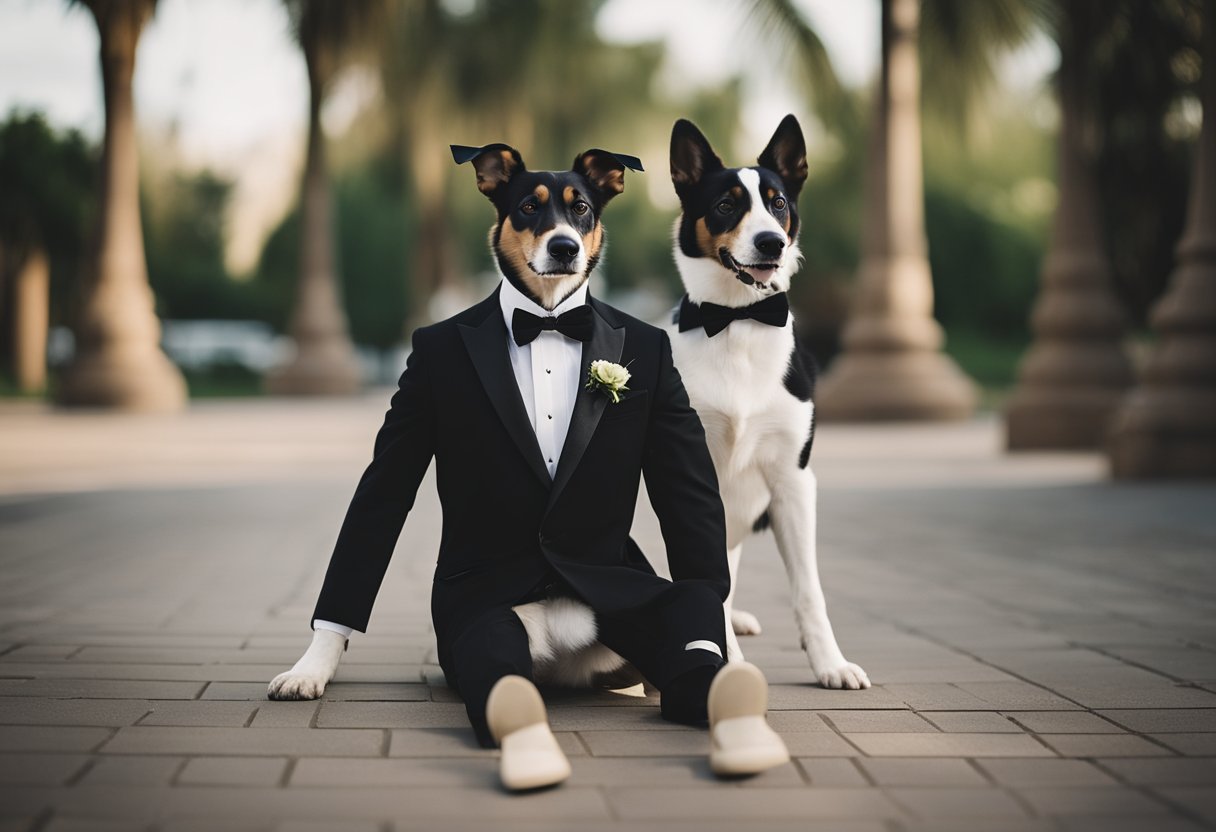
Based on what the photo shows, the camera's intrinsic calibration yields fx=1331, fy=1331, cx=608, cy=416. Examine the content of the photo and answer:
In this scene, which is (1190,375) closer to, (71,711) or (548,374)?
(548,374)

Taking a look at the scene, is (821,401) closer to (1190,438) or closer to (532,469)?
(1190,438)

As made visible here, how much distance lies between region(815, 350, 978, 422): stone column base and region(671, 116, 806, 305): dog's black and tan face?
14.2 metres

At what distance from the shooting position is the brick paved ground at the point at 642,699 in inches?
114

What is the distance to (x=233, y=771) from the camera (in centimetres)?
312

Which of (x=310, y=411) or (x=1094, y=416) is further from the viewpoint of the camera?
(x=310, y=411)

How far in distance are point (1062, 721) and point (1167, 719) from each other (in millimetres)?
304

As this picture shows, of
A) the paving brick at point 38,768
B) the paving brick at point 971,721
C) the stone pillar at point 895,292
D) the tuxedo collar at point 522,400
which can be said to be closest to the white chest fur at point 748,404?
the tuxedo collar at point 522,400

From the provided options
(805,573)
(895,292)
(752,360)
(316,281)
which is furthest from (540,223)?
(316,281)

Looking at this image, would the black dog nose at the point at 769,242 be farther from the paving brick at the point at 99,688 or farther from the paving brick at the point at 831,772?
the paving brick at the point at 99,688

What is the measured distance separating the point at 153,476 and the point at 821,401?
10.3 meters

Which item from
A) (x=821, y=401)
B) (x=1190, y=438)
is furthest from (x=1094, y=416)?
(x=821, y=401)

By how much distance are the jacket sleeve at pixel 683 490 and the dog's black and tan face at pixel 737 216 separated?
0.42 metres

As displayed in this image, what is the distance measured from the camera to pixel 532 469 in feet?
12.3

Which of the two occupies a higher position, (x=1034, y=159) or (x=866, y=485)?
(x=1034, y=159)
